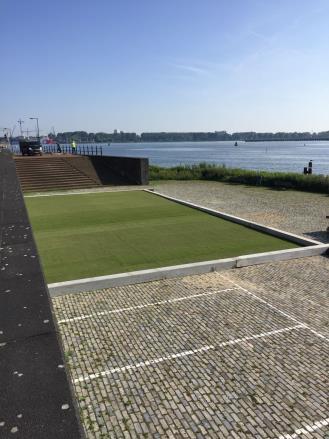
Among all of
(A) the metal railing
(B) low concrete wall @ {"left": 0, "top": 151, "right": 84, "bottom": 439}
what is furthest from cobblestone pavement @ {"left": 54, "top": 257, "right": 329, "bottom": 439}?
(A) the metal railing

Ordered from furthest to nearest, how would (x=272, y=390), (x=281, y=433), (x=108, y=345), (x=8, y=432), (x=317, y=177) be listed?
(x=317, y=177), (x=108, y=345), (x=272, y=390), (x=281, y=433), (x=8, y=432)

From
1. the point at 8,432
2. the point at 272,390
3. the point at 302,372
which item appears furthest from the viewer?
the point at 302,372

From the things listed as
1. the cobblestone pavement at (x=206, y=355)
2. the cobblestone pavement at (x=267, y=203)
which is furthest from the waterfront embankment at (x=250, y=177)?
the cobblestone pavement at (x=206, y=355)

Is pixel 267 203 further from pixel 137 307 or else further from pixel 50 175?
pixel 50 175

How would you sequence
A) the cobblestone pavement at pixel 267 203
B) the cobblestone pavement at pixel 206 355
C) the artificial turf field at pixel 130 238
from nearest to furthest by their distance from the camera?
the cobblestone pavement at pixel 206 355, the artificial turf field at pixel 130 238, the cobblestone pavement at pixel 267 203

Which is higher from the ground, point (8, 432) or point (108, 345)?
point (8, 432)

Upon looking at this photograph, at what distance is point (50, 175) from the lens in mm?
30438

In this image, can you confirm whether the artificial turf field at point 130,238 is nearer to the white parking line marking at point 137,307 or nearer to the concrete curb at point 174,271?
the concrete curb at point 174,271

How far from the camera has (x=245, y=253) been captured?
11.7m

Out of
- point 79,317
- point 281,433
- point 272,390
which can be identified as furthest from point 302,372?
point 79,317

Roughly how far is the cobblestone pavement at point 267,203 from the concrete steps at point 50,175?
655 cm

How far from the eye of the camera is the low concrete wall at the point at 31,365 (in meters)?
2.31

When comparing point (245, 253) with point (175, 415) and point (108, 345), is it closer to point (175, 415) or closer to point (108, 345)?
point (108, 345)

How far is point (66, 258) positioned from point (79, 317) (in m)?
3.97
